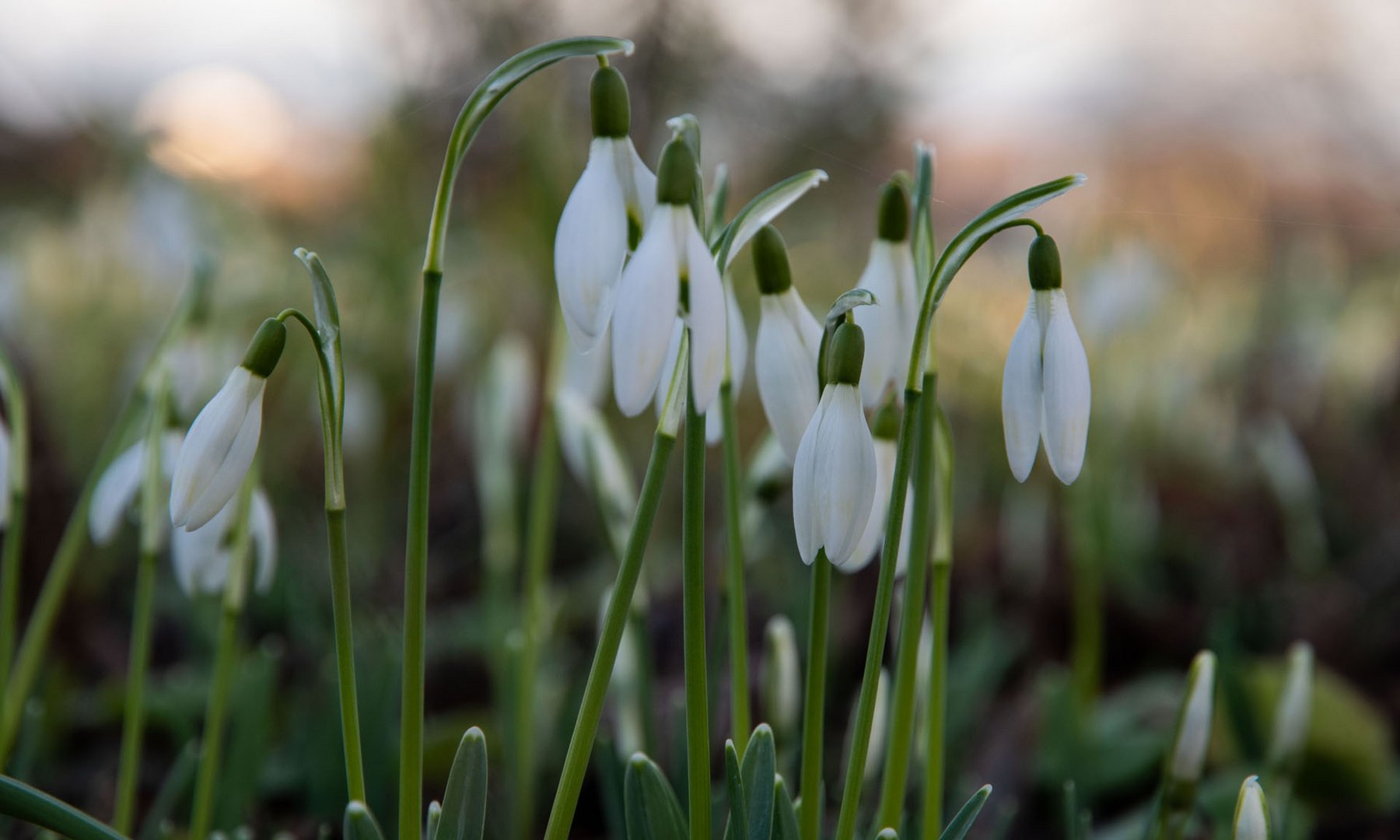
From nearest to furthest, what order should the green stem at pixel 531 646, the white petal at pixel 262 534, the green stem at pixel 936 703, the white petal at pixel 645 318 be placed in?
the white petal at pixel 645 318 < the green stem at pixel 936 703 < the white petal at pixel 262 534 < the green stem at pixel 531 646

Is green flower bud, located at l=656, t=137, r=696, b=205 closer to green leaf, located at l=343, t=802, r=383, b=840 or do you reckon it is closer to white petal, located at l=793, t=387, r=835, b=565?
white petal, located at l=793, t=387, r=835, b=565

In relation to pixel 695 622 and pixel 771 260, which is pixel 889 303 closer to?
pixel 771 260

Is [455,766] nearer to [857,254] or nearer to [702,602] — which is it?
[702,602]

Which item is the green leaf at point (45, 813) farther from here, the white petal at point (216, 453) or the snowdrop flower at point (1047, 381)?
the snowdrop flower at point (1047, 381)

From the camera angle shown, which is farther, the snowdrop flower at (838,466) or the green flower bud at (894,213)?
the green flower bud at (894,213)

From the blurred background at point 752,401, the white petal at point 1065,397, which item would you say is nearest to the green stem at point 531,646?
the blurred background at point 752,401

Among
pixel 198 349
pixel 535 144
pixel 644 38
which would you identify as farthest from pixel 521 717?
pixel 644 38

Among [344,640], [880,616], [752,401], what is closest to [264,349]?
[344,640]

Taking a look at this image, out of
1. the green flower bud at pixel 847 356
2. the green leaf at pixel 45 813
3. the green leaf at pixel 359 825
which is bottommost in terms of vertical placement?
the green leaf at pixel 359 825
